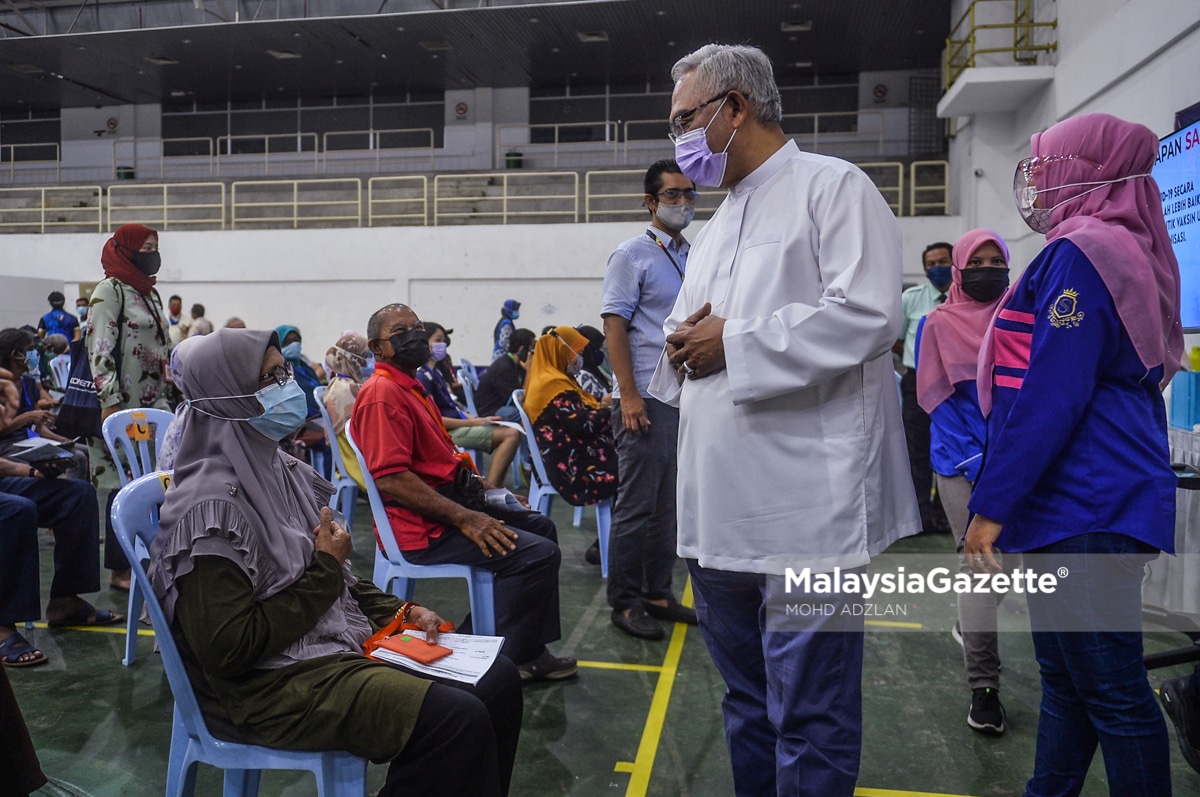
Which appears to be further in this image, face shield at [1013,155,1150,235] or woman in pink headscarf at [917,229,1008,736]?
woman in pink headscarf at [917,229,1008,736]

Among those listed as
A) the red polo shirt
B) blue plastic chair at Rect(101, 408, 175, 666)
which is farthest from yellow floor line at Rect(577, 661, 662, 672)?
blue plastic chair at Rect(101, 408, 175, 666)

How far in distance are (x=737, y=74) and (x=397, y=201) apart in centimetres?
1338

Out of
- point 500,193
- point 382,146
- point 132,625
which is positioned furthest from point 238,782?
point 382,146

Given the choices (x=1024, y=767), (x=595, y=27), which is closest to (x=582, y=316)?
(x=595, y=27)

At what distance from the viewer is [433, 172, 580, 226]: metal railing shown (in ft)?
46.7

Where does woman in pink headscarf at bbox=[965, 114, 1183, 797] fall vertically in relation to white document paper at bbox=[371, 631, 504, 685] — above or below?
above

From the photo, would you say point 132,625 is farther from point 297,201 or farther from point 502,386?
point 297,201

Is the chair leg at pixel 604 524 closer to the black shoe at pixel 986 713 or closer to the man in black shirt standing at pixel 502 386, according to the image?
the black shoe at pixel 986 713

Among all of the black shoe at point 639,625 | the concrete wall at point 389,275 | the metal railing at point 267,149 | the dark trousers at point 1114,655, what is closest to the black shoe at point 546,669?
the black shoe at point 639,625

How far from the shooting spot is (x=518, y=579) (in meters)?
2.74

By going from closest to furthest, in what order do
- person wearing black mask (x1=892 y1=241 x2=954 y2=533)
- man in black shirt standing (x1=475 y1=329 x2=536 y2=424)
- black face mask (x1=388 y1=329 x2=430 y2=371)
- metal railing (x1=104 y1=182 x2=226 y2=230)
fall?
black face mask (x1=388 y1=329 x2=430 y2=371) → person wearing black mask (x1=892 y1=241 x2=954 y2=533) → man in black shirt standing (x1=475 y1=329 x2=536 y2=424) → metal railing (x1=104 y1=182 x2=226 y2=230)

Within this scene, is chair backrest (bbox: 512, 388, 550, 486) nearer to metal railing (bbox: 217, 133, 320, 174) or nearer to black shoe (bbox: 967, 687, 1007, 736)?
black shoe (bbox: 967, 687, 1007, 736)

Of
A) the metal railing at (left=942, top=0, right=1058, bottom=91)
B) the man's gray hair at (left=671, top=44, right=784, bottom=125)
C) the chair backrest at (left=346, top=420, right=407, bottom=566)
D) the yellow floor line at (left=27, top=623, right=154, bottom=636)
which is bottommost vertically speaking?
the yellow floor line at (left=27, top=623, right=154, bottom=636)

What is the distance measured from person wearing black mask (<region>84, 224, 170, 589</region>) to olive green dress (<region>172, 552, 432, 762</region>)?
96.2 inches
